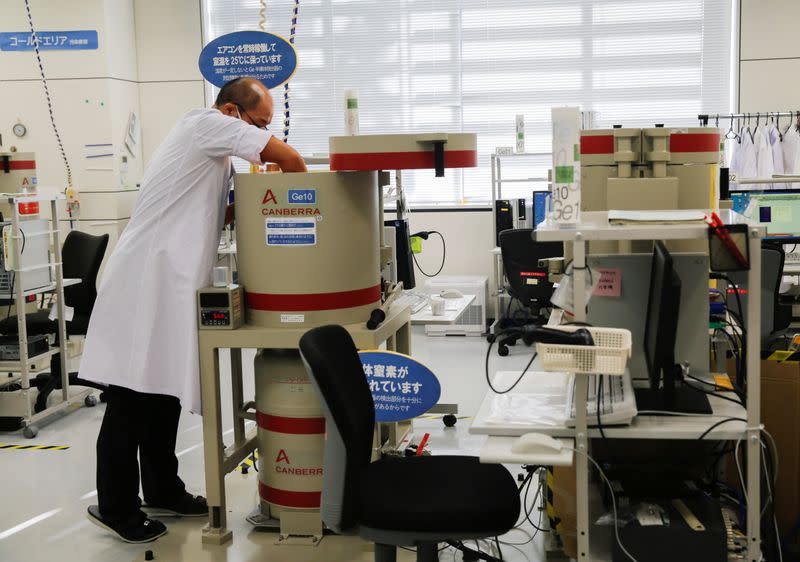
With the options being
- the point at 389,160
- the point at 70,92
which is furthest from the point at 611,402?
the point at 70,92

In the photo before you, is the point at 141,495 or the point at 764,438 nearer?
the point at 764,438

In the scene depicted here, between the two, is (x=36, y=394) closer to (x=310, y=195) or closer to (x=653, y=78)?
(x=310, y=195)

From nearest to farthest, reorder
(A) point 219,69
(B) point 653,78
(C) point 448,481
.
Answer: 1. (C) point 448,481
2. (A) point 219,69
3. (B) point 653,78

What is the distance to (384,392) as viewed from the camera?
2934mm

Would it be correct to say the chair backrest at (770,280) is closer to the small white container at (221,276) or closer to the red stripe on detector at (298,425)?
the red stripe on detector at (298,425)

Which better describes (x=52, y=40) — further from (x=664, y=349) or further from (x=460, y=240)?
(x=664, y=349)

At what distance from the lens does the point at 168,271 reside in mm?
3137

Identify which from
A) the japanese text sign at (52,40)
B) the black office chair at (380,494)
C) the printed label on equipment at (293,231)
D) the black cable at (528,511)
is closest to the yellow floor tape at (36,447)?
the printed label on equipment at (293,231)

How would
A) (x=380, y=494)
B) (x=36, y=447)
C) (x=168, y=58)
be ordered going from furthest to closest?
(x=168, y=58) < (x=36, y=447) < (x=380, y=494)

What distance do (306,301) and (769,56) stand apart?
17.5 feet

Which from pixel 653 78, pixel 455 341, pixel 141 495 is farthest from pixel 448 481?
pixel 653 78

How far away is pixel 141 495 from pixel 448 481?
1.93 metres

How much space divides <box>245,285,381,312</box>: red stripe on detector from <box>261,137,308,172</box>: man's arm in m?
0.44

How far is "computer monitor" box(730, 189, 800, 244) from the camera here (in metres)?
5.48
